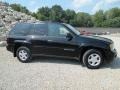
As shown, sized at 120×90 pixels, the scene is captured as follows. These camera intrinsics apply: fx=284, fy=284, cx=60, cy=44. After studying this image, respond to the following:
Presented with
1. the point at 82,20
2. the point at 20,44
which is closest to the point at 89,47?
the point at 20,44

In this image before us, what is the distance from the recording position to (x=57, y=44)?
425 inches

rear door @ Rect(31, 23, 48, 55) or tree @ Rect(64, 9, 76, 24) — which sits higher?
tree @ Rect(64, 9, 76, 24)

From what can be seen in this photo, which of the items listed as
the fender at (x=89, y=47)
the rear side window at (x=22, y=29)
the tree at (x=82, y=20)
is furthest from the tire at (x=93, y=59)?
the tree at (x=82, y=20)

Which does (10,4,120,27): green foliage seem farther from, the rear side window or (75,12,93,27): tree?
the rear side window

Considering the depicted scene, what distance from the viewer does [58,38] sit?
1079 centimetres

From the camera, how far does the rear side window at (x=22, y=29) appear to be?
37.4 ft

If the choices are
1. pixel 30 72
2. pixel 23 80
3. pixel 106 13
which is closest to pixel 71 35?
pixel 30 72

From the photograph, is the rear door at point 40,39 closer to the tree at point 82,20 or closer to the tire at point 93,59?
the tire at point 93,59

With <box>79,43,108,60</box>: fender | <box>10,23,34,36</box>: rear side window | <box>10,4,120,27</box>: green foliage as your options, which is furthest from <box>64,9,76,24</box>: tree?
<box>79,43,108,60</box>: fender

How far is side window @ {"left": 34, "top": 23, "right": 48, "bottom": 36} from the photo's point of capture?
36.5ft

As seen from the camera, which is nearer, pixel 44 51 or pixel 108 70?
pixel 108 70

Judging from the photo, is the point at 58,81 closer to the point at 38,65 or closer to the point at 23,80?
the point at 23,80

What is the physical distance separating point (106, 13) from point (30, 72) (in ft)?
340

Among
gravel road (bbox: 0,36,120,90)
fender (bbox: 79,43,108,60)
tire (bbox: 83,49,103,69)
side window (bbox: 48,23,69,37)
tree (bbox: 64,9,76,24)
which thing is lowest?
gravel road (bbox: 0,36,120,90)
